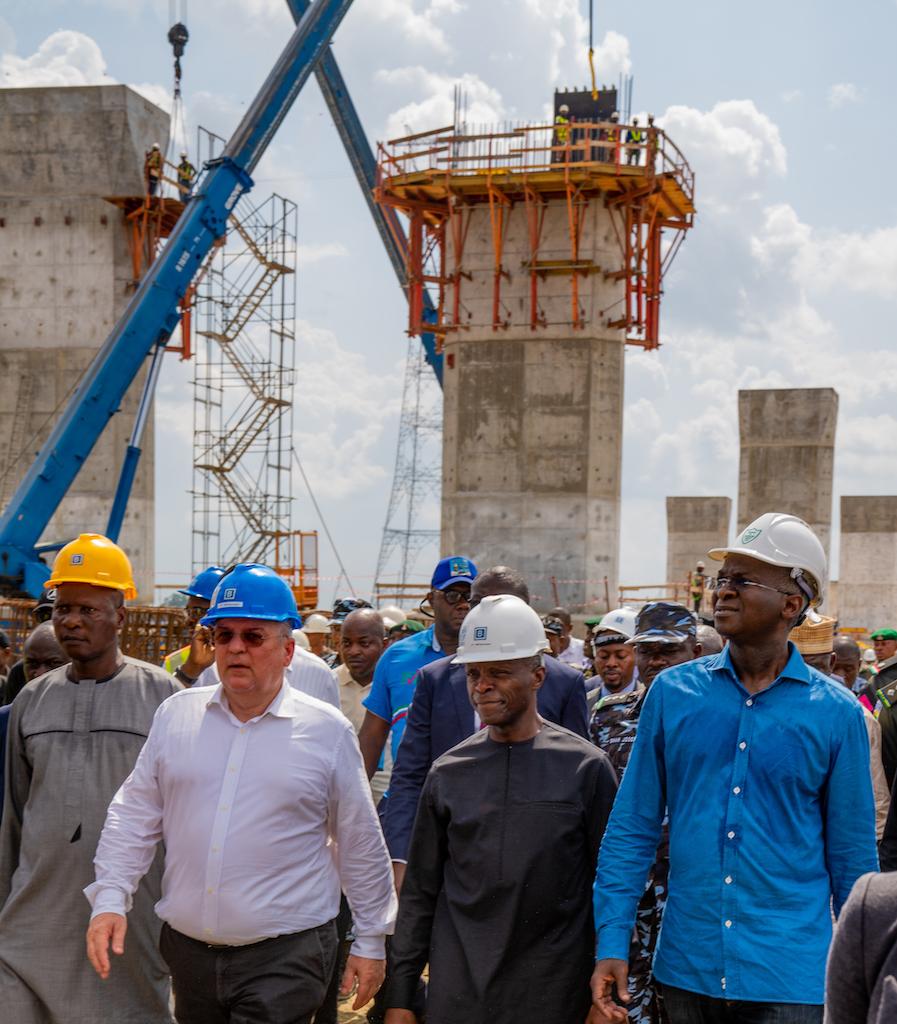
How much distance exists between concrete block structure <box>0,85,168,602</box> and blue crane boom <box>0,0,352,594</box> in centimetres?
398

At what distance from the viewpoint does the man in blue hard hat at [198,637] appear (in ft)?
22.8

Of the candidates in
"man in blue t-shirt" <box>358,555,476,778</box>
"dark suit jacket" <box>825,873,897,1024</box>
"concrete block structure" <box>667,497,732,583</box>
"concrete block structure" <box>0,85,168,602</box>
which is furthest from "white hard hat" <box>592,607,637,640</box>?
"concrete block structure" <box>0,85,168,602</box>

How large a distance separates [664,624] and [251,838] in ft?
6.15

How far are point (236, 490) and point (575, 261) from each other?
1040 cm

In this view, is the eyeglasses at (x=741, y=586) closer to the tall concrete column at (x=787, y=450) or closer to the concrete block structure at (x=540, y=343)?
the tall concrete column at (x=787, y=450)

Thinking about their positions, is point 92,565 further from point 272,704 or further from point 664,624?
point 664,624

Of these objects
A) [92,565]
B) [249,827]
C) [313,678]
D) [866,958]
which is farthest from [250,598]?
[866,958]

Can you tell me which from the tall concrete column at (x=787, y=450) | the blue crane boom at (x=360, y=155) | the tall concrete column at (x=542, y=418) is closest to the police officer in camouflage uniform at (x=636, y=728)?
the tall concrete column at (x=787, y=450)

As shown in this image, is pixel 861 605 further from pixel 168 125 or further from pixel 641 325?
pixel 168 125

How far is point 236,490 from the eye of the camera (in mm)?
32062

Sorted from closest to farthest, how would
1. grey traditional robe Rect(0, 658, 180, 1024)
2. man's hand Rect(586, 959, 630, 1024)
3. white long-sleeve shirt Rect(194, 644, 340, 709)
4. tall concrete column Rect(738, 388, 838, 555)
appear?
1. man's hand Rect(586, 959, 630, 1024)
2. grey traditional robe Rect(0, 658, 180, 1024)
3. white long-sleeve shirt Rect(194, 644, 340, 709)
4. tall concrete column Rect(738, 388, 838, 555)

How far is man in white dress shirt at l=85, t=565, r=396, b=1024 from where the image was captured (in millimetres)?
3781

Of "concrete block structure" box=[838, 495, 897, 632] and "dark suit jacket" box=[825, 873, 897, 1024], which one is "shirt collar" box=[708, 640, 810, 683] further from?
"concrete block structure" box=[838, 495, 897, 632]

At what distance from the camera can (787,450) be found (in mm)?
21516
